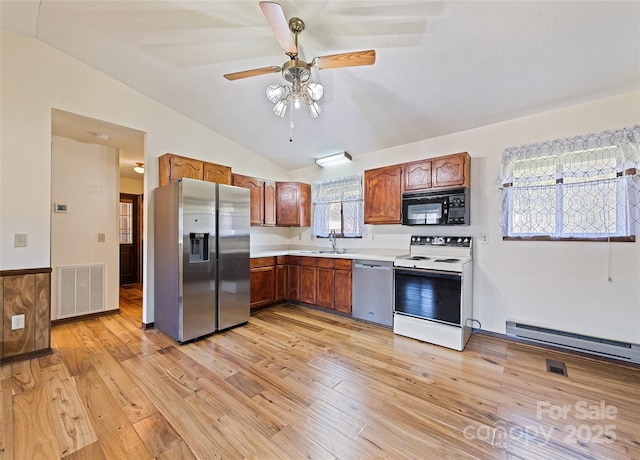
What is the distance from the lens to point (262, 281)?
414 cm

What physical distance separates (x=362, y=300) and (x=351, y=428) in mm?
2008

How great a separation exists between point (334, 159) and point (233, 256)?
2.31m

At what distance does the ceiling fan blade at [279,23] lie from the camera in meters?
→ 1.51

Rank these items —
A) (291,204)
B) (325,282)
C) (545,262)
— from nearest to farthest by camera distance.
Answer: (545,262)
(325,282)
(291,204)

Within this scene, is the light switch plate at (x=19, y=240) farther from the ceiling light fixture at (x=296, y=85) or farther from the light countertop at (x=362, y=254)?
the ceiling light fixture at (x=296, y=85)

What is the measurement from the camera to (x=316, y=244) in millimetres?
5008

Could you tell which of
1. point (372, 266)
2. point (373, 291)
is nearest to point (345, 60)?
point (372, 266)

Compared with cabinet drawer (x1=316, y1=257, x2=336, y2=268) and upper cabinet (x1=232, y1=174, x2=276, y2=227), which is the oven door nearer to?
cabinet drawer (x1=316, y1=257, x2=336, y2=268)

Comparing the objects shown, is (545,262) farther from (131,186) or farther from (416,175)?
(131,186)

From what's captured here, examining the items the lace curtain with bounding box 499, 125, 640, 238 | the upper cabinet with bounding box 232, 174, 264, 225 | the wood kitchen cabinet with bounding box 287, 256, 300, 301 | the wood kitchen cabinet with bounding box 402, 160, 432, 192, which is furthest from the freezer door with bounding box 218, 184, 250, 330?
the lace curtain with bounding box 499, 125, 640, 238

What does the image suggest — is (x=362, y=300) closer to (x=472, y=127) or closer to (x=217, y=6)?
(x=472, y=127)

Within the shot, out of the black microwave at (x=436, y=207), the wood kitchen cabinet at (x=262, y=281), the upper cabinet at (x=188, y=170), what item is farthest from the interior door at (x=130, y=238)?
the black microwave at (x=436, y=207)

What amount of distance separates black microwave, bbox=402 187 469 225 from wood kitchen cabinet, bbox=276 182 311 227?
2026mm

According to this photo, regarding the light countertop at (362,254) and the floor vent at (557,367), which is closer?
the floor vent at (557,367)
